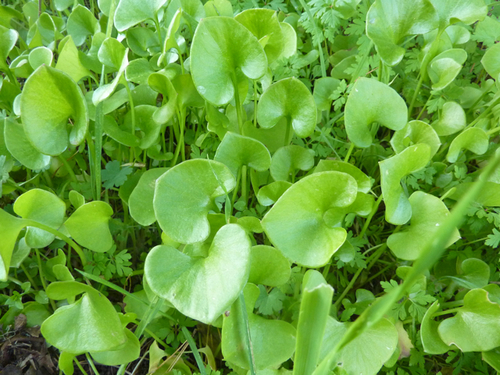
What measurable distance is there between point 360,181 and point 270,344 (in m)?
0.29

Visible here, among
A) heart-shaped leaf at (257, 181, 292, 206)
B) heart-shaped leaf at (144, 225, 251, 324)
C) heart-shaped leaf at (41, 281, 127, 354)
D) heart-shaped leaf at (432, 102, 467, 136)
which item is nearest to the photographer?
heart-shaped leaf at (144, 225, 251, 324)

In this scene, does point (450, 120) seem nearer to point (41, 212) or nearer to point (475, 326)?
point (475, 326)

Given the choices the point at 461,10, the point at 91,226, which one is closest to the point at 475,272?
the point at 461,10

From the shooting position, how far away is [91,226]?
66 centimetres

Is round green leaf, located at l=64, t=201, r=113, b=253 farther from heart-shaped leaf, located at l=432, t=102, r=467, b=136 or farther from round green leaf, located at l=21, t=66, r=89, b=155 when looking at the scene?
heart-shaped leaf, located at l=432, t=102, r=467, b=136

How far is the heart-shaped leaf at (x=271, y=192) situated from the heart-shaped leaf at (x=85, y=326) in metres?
0.29

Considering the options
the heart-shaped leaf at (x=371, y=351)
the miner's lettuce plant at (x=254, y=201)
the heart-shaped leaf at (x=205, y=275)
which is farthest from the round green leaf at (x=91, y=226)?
the heart-shaped leaf at (x=371, y=351)

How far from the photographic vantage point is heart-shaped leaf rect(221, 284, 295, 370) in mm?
557

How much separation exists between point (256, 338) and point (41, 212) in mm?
404

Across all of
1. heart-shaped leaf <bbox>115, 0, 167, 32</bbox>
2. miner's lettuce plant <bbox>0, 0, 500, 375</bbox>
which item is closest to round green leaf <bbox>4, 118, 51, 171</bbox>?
miner's lettuce plant <bbox>0, 0, 500, 375</bbox>

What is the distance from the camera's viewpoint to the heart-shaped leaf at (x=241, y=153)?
0.59 metres

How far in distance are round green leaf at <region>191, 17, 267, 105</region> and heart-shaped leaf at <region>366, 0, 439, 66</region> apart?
20cm

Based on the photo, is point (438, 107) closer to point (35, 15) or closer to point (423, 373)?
point (423, 373)

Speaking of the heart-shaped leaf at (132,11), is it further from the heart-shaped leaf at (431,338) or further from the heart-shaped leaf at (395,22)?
the heart-shaped leaf at (431,338)
